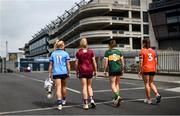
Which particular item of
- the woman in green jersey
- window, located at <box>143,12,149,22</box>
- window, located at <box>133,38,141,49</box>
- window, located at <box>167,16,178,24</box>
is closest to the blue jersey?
the woman in green jersey

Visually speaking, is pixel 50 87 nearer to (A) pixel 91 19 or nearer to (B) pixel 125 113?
(B) pixel 125 113

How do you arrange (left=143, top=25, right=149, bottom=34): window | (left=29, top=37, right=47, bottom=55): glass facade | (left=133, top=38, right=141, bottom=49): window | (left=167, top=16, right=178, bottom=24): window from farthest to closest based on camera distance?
1. (left=29, top=37, right=47, bottom=55): glass facade
2. (left=133, top=38, right=141, bottom=49): window
3. (left=143, top=25, right=149, bottom=34): window
4. (left=167, top=16, right=178, bottom=24): window

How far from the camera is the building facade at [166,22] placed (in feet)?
223

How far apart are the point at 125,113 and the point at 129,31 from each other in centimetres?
6627

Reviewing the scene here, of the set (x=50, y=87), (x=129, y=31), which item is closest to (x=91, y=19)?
(x=129, y=31)

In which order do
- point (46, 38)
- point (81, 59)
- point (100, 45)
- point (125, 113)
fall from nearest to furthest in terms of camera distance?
point (125, 113) < point (81, 59) < point (100, 45) < point (46, 38)

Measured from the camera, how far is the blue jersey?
10.9 m

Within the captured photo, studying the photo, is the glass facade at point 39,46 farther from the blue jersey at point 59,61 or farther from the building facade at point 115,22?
the blue jersey at point 59,61

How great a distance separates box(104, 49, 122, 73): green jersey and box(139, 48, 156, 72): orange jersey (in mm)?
722

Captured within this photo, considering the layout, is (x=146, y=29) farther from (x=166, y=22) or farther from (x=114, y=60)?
(x=114, y=60)

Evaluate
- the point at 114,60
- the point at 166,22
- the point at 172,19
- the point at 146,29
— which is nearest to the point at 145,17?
the point at 146,29

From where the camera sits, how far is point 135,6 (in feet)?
252

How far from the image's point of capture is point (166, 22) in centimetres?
7019

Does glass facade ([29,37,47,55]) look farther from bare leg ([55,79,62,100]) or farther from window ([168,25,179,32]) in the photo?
bare leg ([55,79,62,100])
